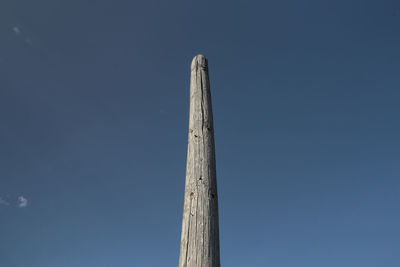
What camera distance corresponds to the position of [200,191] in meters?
3.19

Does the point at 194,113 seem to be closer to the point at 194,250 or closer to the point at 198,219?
the point at 198,219

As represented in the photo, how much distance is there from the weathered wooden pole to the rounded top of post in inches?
12.5

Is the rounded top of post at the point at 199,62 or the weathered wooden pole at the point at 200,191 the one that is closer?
the weathered wooden pole at the point at 200,191

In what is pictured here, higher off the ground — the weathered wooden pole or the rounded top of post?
the rounded top of post

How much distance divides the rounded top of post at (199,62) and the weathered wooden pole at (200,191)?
0.32m

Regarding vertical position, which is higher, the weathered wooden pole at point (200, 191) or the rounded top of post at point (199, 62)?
the rounded top of post at point (199, 62)

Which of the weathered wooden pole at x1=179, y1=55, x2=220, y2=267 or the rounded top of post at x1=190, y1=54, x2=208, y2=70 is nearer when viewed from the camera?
the weathered wooden pole at x1=179, y1=55, x2=220, y2=267

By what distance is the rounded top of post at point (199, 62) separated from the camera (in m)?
4.43

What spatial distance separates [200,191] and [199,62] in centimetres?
226

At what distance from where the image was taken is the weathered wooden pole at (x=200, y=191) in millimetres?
2869

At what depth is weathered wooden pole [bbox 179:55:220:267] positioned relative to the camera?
2869 millimetres

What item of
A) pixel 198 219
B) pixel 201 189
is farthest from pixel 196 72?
pixel 198 219

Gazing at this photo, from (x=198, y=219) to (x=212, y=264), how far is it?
0.48 m

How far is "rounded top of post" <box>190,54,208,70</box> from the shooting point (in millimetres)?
4430
